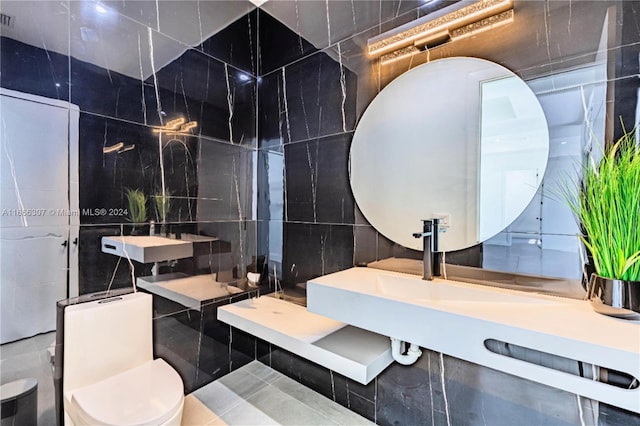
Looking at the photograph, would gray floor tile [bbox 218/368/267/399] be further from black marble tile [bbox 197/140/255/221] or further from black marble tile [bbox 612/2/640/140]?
black marble tile [bbox 612/2/640/140]

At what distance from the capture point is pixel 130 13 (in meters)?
1.73

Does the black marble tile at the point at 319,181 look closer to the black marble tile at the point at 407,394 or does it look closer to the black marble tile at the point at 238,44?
the black marble tile at the point at 238,44

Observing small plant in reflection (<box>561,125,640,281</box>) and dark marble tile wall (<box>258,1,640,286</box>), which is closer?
small plant in reflection (<box>561,125,640,281</box>)

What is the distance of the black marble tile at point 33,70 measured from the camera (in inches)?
53.6

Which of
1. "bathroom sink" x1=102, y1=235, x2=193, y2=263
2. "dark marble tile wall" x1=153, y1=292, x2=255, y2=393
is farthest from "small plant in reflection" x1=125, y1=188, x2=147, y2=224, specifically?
"dark marble tile wall" x1=153, y1=292, x2=255, y2=393

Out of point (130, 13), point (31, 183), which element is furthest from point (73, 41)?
point (31, 183)

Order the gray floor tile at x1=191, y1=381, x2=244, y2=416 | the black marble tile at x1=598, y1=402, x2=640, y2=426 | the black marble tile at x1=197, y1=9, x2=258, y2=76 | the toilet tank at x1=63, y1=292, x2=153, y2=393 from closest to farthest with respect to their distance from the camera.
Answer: the black marble tile at x1=598, y1=402, x2=640, y2=426
the toilet tank at x1=63, y1=292, x2=153, y2=393
the gray floor tile at x1=191, y1=381, x2=244, y2=416
the black marble tile at x1=197, y1=9, x2=258, y2=76

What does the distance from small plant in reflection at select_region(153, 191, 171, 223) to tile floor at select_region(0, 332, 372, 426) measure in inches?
30.9

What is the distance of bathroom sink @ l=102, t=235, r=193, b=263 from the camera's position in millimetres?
1694

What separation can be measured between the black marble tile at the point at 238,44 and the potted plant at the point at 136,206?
3.69 ft

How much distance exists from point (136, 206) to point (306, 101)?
132cm

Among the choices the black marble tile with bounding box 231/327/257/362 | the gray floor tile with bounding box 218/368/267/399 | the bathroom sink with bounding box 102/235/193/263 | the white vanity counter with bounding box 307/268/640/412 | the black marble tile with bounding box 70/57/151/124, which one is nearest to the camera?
the white vanity counter with bounding box 307/268/640/412

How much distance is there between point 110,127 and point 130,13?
0.69 metres

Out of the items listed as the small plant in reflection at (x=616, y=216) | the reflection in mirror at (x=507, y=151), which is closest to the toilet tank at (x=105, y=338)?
the reflection in mirror at (x=507, y=151)
